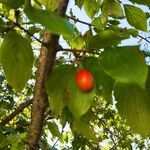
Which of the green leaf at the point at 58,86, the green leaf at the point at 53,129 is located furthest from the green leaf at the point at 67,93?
the green leaf at the point at 53,129

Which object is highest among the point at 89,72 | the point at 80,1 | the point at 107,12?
the point at 80,1

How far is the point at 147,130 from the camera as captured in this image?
1.21m

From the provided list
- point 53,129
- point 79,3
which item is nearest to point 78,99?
point 53,129

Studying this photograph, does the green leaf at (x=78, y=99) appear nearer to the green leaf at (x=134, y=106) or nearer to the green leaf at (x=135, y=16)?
the green leaf at (x=134, y=106)

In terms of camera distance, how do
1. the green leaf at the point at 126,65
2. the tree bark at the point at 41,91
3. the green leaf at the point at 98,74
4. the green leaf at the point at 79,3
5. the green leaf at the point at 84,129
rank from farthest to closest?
the green leaf at the point at 79,3
the tree bark at the point at 41,91
the green leaf at the point at 84,129
the green leaf at the point at 98,74
the green leaf at the point at 126,65

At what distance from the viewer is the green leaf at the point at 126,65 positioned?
0.89 metres

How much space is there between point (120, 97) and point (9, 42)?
39 cm

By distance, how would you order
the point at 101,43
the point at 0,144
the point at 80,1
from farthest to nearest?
the point at 80,1 → the point at 0,144 → the point at 101,43

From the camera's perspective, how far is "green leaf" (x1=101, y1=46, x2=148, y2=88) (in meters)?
0.89

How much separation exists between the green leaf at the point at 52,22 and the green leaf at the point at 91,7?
4.52 ft

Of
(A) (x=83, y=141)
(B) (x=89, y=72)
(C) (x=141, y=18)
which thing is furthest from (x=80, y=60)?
(A) (x=83, y=141)

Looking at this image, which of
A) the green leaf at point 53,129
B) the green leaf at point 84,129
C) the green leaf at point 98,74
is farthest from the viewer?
the green leaf at point 53,129

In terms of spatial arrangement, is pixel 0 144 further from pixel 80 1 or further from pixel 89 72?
pixel 80 1

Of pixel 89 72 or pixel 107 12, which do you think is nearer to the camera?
pixel 89 72
